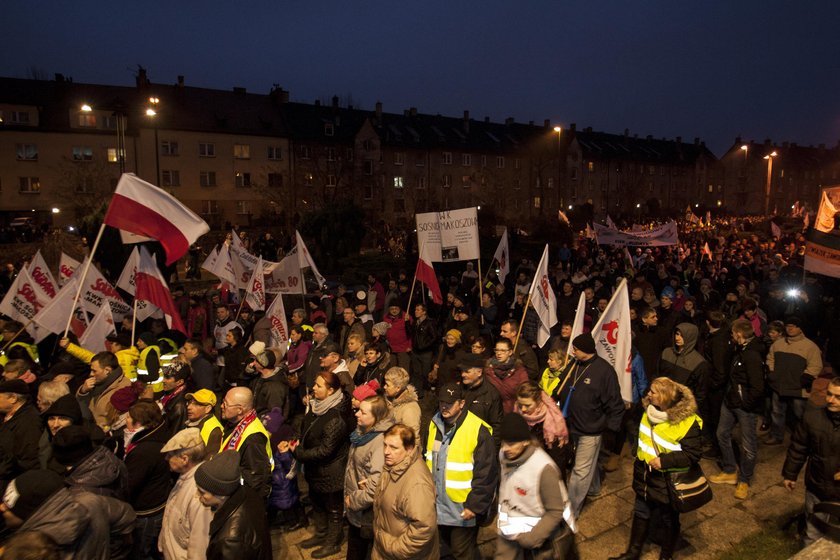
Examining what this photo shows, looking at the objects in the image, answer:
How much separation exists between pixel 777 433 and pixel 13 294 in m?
11.8

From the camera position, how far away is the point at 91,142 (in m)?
44.7

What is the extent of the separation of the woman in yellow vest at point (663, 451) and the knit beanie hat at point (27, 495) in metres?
4.35

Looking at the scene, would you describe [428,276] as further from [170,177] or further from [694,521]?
[170,177]

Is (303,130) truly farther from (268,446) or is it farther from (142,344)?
(268,446)

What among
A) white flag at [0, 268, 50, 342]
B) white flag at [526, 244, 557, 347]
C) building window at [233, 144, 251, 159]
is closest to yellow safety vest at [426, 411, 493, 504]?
white flag at [526, 244, 557, 347]

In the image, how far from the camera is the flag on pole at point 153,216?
7.50m

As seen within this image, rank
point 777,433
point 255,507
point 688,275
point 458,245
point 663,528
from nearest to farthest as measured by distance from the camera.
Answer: point 255,507
point 663,528
point 777,433
point 458,245
point 688,275

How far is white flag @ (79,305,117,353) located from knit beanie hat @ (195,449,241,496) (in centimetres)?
614

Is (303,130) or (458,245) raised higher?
(303,130)

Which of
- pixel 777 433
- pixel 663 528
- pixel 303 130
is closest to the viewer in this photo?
pixel 663 528

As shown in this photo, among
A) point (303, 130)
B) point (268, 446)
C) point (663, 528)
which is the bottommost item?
point (663, 528)

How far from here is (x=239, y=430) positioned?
4.97 m

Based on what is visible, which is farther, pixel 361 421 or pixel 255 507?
pixel 361 421

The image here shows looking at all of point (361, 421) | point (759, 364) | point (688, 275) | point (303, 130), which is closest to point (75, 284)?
point (361, 421)
